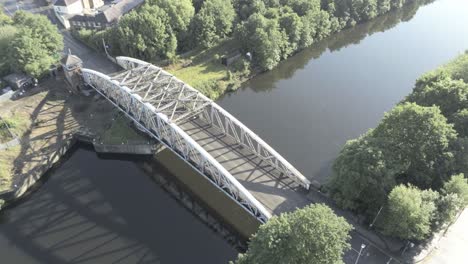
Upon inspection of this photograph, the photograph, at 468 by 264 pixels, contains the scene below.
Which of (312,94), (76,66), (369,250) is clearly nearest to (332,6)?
(312,94)

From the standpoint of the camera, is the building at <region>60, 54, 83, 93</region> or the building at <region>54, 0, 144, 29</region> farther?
the building at <region>54, 0, 144, 29</region>

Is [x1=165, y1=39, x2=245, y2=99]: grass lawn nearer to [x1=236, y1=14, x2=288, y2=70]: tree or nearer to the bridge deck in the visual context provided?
[x1=236, y1=14, x2=288, y2=70]: tree

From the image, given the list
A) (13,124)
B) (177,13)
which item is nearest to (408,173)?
(177,13)

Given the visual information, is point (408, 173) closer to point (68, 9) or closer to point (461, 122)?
point (461, 122)

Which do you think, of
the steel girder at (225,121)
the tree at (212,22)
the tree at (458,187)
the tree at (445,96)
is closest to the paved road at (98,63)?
the steel girder at (225,121)

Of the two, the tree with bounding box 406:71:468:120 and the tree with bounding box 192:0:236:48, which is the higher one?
the tree with bounding box 192:0:236:48

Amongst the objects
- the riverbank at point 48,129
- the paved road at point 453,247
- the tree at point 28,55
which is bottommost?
the paved road at point 453,247

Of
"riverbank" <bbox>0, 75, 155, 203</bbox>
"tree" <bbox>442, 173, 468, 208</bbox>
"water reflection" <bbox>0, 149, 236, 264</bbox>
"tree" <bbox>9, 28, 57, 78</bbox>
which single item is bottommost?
"water reflection" <bbox>0, 149, 236, 264</bbox>

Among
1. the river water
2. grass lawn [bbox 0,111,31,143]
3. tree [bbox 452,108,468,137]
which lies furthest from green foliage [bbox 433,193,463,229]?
grass lawn [bbox 0,111,31,143]

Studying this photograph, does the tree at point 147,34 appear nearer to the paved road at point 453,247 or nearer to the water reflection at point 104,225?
the water reflection at point 104,225
